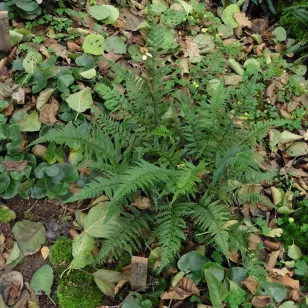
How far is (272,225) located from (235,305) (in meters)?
0.74

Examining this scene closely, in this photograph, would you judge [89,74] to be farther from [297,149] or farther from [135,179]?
[297,149]

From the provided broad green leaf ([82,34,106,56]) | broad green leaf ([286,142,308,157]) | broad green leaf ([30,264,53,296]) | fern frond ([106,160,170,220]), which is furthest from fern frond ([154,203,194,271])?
broad green leaf ([82,34,106,56])

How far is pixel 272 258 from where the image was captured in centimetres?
302

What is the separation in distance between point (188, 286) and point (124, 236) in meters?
0.48

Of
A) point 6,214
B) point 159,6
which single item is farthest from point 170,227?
point 159,6

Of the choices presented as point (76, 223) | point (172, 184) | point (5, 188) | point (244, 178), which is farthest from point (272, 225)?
point (5, 188)

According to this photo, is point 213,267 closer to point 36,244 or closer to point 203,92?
point 36,244

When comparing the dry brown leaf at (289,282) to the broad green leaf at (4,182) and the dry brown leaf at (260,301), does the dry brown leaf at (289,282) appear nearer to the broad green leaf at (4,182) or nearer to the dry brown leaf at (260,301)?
the dry brown leaf at (260,301)

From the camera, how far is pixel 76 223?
3018 mm

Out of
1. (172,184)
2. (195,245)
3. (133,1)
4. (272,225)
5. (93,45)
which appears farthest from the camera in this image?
(133,1)

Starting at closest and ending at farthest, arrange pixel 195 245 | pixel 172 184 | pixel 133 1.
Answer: pixel 172 184 < pixel 195 245 < pixel 133 1

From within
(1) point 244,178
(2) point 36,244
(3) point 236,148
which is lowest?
(2) point 36,244

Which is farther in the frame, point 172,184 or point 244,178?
point 244,178

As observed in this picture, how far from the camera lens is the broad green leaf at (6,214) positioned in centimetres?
296
